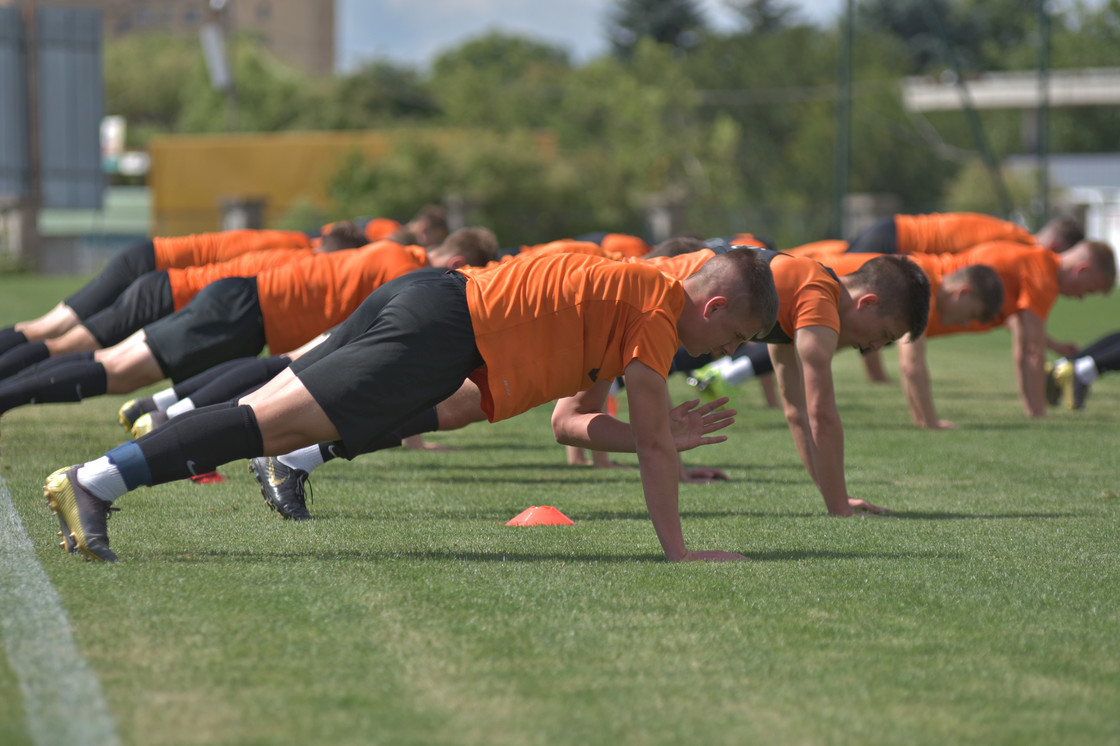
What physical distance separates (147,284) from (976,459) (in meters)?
5.04

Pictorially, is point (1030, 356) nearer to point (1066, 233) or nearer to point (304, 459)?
point (1066, 233)

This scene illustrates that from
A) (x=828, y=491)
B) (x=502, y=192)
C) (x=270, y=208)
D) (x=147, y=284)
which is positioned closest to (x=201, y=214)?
(x=270, y=208)

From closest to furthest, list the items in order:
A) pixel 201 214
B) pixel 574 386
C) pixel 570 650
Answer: pixel 570 650, pixel 574 386, pixel 201 214

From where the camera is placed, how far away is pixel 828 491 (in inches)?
236

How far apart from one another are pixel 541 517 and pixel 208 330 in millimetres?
2134

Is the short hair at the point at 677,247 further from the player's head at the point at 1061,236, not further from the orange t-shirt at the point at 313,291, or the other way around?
the player's head at the point at 1061,236

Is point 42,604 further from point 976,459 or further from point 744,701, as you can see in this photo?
point 976,459

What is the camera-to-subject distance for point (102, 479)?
14.9ft

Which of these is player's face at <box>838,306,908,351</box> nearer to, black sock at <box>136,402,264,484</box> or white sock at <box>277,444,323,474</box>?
white sock at <box>277,444,323,474</box>

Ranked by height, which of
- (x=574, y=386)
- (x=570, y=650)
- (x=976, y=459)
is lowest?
(x=976, y=459)

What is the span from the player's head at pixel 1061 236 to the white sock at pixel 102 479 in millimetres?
8477

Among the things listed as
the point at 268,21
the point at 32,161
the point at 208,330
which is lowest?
the point at 208,330

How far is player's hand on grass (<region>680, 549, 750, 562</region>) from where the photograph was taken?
4965mm

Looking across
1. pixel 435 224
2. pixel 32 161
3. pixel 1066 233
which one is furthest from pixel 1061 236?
pixel 32 161
